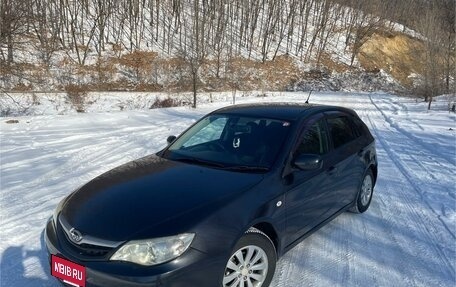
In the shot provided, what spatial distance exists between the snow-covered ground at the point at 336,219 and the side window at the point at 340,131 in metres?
1.07

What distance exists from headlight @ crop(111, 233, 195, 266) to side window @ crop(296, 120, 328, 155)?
1655 mm

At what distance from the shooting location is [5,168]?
22.3 ft

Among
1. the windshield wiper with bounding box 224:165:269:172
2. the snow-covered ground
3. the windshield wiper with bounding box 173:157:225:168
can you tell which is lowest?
the snow-covered ground

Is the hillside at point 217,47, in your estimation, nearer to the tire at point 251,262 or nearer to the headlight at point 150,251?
the tire at point 251,262

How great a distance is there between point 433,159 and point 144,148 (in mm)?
6425

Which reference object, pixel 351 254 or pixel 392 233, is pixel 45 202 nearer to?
pixel 351 254

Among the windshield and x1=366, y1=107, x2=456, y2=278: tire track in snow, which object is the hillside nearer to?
x1=366, y1=107, x2=456, y2=278: tire track in snow

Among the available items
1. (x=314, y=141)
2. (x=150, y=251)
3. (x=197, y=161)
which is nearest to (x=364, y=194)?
(x=314, y=141)

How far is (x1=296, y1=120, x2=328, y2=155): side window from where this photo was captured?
3859 mm

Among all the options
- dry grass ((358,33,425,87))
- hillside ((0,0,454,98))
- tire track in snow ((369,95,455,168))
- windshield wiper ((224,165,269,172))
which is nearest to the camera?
windshield wiper ((224,165,269,172))

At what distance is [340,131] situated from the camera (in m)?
4.67

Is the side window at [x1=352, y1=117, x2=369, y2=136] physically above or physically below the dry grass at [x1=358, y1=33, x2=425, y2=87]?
below

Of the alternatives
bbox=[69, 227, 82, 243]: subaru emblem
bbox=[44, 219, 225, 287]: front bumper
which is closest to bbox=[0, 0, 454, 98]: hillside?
bbox=[69, 227, 82, 243]: subaru emblem

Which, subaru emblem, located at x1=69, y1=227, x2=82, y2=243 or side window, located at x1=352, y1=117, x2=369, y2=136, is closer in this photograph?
subaru emblem, located at x1=69, y1=227, x2=82, y2=243
